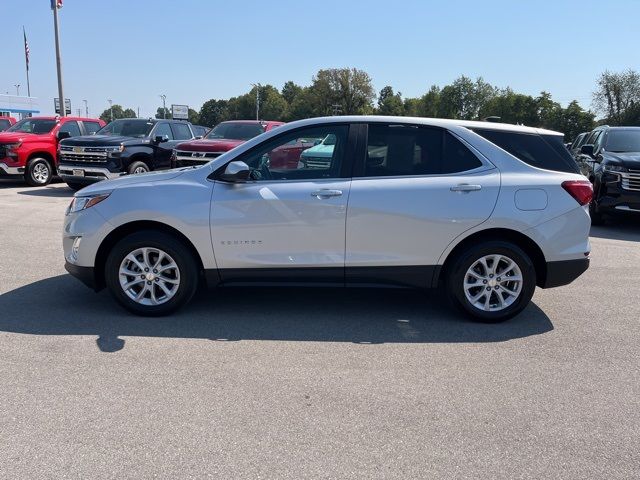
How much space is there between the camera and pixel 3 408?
11.2ft

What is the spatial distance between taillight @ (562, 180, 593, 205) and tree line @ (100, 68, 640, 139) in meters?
42.7

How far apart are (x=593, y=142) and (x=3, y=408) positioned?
1300 centimetres

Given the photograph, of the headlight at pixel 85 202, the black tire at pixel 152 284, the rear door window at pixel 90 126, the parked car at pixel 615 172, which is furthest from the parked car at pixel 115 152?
the parked car at pixel 615 172

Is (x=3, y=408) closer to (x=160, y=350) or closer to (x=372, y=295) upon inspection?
(x=160, y=350)

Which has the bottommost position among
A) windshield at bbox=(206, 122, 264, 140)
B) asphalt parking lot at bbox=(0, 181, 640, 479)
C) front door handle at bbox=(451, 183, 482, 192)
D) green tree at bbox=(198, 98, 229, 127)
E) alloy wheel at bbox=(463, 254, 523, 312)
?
asphalt parking lot at bbox=(0, 181, 640, 479)

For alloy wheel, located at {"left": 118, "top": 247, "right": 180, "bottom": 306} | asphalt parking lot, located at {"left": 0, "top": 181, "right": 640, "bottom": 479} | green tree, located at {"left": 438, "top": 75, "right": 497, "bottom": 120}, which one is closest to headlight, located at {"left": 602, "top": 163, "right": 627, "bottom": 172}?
asphalt parking lot, located at {"left": 0, "top": 181, "right": 640, "bottom": 479}

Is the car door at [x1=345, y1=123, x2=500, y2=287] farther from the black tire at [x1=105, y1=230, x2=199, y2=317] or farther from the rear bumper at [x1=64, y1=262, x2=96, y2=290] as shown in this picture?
the rear bumper at [x1=64, y1=262, x2=96, y2=290]

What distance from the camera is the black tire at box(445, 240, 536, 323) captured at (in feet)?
16.2

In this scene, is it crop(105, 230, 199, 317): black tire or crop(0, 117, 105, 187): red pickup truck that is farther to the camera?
crop(0, 117, 105, 187): red pickup truck

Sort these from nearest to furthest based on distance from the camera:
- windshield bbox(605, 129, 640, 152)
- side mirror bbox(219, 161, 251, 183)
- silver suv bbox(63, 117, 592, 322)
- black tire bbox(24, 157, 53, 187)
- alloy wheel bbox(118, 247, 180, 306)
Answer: side mirror bbox(219, 161, 251, 183) → silver suv bbox(63, 117, 592, 322) → alloy wheel bbox(118, 247, 180, 306) → windshield bbox(605, 129, 640, 152) → black tire bbox(24, 157, 53, 187)

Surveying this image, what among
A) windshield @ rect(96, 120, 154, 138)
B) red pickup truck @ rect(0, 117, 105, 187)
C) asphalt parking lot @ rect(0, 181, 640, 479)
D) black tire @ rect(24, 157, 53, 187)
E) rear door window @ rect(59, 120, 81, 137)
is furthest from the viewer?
rear door window @ rect(59, 120, 81, 137)

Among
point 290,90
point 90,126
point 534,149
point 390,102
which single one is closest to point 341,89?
point 390,102

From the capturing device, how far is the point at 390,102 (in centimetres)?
11912

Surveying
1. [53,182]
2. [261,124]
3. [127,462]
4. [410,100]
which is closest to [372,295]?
[127,462]
